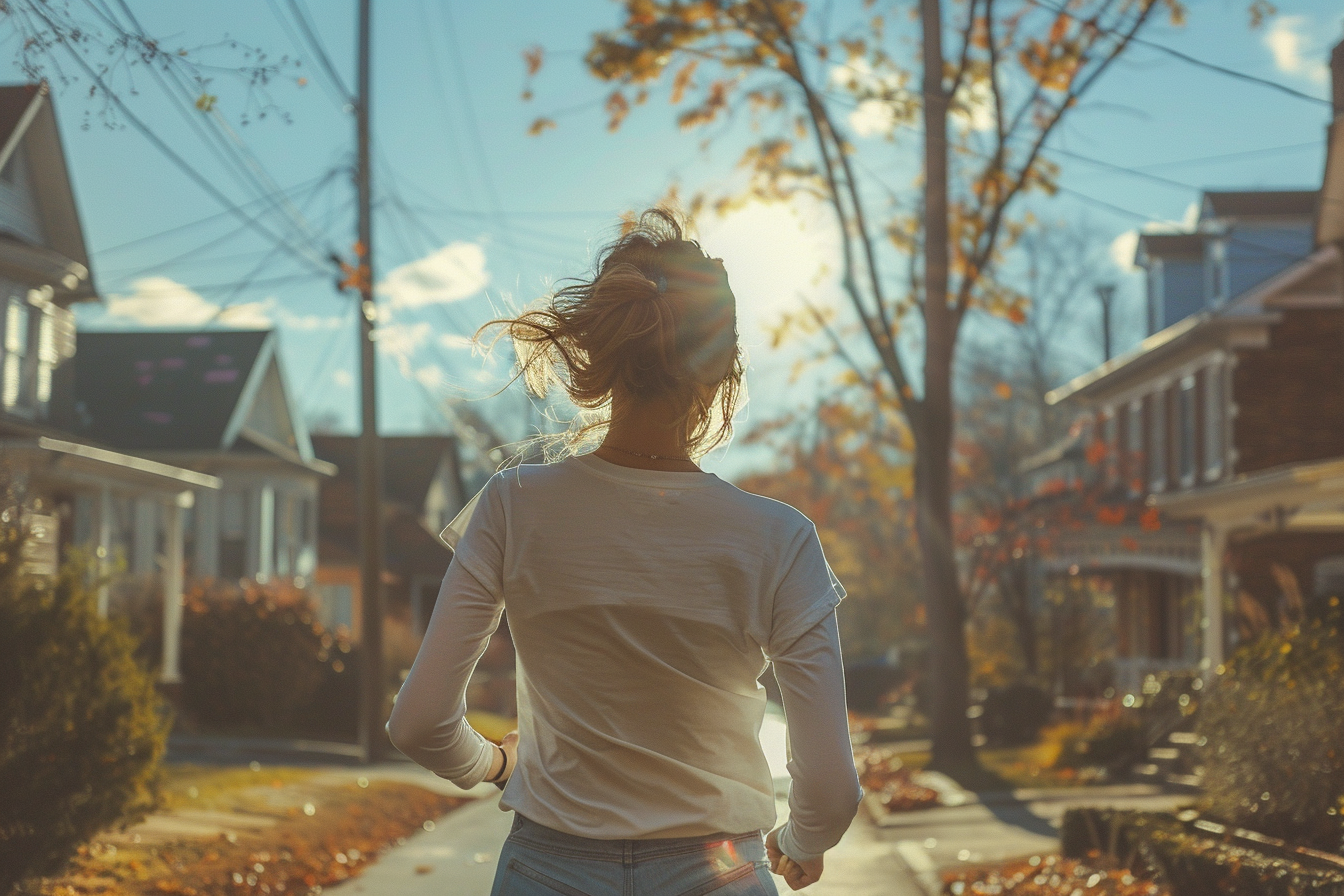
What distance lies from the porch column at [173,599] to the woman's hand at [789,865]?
21617 mm

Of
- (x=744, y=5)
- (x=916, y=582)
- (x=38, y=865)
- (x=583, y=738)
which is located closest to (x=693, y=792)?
(x=583, y=738)

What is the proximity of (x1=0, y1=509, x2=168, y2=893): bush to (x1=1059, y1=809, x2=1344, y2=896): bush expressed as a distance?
643 centimetres

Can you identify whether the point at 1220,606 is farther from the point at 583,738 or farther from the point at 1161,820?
the point at 583,738

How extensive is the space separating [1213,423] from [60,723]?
70.4 feet

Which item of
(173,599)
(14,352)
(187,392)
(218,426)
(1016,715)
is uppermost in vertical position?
(187,392)

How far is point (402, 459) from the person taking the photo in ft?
157

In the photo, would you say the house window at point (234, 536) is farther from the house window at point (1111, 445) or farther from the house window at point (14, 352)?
the house window at point (1111, 445)

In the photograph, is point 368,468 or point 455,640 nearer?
point 455,640

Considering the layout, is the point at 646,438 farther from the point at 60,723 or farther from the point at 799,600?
the point at 60,723

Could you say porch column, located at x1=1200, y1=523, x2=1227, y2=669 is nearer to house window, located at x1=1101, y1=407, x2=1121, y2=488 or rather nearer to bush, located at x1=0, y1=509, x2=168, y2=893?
house window, located at x1=1101, y1=407, x2=1121, y2=488

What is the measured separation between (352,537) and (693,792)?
41.2 metres

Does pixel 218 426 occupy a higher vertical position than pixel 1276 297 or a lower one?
lower

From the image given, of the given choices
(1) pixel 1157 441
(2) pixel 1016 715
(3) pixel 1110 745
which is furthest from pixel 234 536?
(3) pixel 1110 745

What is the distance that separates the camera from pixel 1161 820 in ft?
31.5
